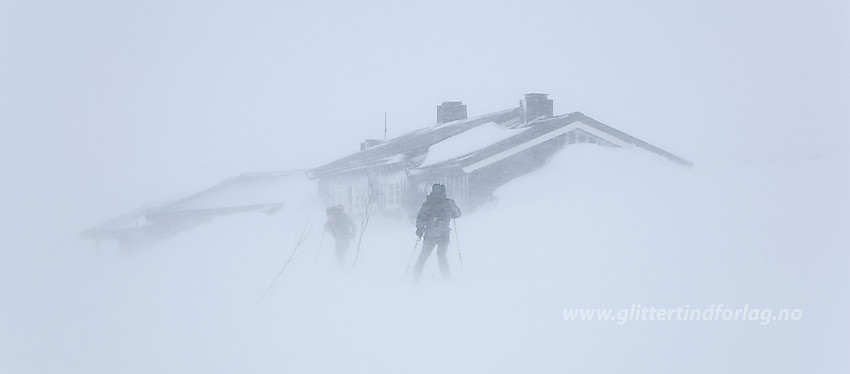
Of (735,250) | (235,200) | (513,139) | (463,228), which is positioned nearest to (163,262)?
(235,200)

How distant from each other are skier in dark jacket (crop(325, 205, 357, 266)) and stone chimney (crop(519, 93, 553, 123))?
1548 millimetres

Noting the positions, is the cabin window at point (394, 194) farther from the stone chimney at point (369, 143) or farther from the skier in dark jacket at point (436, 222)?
the stone chimney at point (369, 143)

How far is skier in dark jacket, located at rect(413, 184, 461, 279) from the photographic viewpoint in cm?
527

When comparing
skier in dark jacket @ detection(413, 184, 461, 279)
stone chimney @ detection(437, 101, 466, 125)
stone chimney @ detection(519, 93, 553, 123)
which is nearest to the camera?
skier in dark jacket @ detection(413, 184, 461, 279)

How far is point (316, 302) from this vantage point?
546 cm

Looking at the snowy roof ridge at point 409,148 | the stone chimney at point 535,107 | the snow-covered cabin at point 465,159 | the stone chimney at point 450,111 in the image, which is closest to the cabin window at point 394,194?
the snow-covered cabin at point 465,159

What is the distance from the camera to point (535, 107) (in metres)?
5.68

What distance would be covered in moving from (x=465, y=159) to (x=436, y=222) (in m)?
0.54

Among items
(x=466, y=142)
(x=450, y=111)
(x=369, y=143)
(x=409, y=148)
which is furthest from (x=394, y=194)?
(x=450, y=111)

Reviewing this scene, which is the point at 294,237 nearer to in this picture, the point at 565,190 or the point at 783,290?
the point at 565,190

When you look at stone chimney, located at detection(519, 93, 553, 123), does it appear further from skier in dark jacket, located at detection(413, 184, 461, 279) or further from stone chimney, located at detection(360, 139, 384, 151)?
stone chimney, located at detection(360, 139, 384, 151)

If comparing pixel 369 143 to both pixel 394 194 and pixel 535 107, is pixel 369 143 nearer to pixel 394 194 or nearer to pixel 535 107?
pixel 394 194

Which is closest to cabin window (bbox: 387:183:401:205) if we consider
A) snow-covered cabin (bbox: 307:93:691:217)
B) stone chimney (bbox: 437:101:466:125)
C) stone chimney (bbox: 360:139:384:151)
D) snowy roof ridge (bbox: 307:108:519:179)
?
snow-covered cabin (bbox: 307:93:691:217)

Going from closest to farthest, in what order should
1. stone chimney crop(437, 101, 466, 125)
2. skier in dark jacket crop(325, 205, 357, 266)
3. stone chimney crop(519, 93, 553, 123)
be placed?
skier in dark jacket crop(325, 205, 357, 266)
stone chimney crop(519, 93, 553, 123)
stone chimney crop(437, 101, 466, 125)
